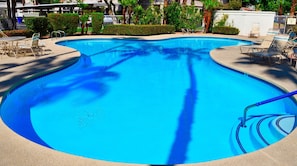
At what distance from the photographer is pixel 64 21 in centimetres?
2184

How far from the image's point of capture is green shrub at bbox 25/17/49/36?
19.6 m

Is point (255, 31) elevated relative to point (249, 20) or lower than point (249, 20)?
lower

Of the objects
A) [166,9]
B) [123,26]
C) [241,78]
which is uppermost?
[166,9]

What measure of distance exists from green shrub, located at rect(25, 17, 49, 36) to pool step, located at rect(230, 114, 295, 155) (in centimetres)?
1740

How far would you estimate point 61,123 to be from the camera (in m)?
6.98

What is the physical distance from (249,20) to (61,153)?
2496cm

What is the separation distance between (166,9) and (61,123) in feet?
70.9

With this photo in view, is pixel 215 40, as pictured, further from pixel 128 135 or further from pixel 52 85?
pixel 128 135

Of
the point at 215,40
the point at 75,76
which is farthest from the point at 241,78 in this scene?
the point at 215,40

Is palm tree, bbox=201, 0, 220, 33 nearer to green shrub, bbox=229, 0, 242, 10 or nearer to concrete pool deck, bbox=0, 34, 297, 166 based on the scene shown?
concrete pool deck, bbox=0, 34, 297, 166

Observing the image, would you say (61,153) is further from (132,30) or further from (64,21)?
(132,30)

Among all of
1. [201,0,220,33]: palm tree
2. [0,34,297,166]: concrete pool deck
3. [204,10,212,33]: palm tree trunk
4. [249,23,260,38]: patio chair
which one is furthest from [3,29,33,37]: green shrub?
[249,23,260,38]: patio chair

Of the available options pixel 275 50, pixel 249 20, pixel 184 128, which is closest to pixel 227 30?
pixel 249 20

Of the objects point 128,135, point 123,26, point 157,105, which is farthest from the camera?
point 123,26
